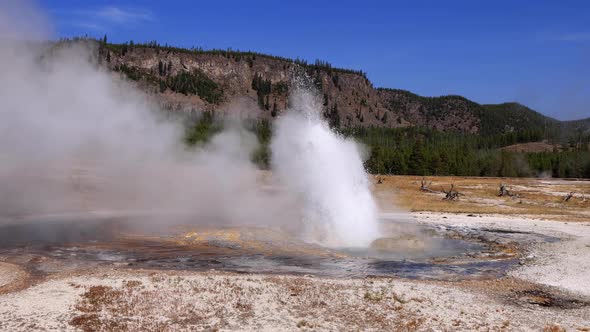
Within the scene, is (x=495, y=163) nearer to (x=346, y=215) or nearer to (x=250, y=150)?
(x=250, y=150)

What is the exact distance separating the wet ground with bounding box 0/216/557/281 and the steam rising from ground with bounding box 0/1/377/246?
7.44ft

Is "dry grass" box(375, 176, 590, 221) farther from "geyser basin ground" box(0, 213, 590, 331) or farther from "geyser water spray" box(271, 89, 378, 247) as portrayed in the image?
"geyser basin ground" box(0, 213, 590, 331)

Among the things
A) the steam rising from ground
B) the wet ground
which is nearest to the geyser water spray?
the steam rising from ground

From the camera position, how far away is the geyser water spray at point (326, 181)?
74.3 feet

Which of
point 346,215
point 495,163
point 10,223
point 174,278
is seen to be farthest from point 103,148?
point 495,163

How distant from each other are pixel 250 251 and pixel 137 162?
18318mm

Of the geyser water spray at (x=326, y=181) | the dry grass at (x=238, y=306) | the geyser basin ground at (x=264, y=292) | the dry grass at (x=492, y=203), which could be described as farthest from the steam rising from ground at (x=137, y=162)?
the dry grass at (x=492, y=203)

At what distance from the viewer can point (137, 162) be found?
35000mm

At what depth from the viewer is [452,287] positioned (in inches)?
551

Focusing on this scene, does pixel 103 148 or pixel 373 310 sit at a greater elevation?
pixel 103 148

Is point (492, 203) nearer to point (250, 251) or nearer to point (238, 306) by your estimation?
point (250, 251)

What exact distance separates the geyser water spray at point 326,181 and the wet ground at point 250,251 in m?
1.44

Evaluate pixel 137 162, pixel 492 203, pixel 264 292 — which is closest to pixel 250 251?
pixel 264 292

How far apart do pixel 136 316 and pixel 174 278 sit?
2.79 meters
